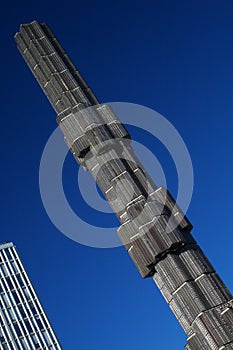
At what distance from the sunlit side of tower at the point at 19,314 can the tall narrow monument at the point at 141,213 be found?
110 meters

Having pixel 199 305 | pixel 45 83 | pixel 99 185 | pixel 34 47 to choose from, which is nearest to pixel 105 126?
pixel 99 185

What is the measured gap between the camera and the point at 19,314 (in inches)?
Result: 6142

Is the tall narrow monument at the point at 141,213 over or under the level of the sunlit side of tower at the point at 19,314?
under

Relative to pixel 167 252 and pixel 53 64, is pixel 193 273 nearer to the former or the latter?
pixel 167 252

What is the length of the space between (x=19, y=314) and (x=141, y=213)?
11996cm

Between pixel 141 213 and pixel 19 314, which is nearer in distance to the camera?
pixel 141 213

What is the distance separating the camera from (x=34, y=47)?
65500mm

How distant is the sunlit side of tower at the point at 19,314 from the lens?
150 meters

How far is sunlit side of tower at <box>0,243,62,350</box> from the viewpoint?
15000 centimetres

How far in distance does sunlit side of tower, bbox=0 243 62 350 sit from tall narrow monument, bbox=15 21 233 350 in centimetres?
10975

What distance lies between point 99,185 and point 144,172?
5.43 m

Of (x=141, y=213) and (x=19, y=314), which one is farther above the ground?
(x=19, y=314)

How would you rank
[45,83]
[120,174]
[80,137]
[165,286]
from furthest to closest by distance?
[45,83] < [80,137] < [120,174] < [165,286]

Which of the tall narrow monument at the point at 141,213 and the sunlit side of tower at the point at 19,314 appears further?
the sunlit side of tower at the point at 19,314
